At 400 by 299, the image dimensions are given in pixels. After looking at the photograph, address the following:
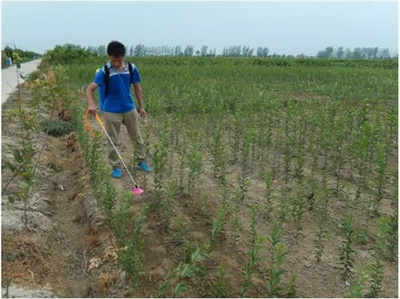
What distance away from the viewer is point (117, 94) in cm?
541

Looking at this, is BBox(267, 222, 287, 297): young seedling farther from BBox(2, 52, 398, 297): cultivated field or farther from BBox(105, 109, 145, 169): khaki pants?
BBox(105, 109, 145, 169): khaki pants

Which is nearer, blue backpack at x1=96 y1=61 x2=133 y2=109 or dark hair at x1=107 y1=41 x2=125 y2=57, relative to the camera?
dark hair at x1=107 y1=41 x2=125 y2=57

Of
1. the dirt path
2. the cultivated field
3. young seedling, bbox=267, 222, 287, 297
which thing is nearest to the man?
the cultivated field

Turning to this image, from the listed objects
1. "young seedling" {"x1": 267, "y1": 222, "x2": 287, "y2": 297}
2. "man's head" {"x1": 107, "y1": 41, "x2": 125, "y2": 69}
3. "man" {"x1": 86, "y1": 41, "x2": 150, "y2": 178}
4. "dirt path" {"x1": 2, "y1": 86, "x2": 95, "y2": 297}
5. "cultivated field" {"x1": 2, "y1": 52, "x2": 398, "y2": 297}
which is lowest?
"dirt path" {"x1": 2, "y1": 86, "x2": 95, "y2": 297}

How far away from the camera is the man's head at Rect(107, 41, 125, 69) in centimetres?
502

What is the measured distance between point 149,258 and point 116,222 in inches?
20.1

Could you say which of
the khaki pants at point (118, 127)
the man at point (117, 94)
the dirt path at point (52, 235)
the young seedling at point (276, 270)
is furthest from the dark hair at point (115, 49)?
the young seedling at point (276, 270)

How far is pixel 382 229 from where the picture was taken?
11.1 ft

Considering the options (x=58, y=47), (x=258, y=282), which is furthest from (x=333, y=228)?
(x=58, y=47)

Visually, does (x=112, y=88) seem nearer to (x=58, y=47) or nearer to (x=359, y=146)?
(x=359, y=146)

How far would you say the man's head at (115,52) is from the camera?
5023mm

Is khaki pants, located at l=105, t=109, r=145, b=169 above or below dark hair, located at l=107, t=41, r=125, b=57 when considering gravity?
below

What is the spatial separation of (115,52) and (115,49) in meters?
0.03

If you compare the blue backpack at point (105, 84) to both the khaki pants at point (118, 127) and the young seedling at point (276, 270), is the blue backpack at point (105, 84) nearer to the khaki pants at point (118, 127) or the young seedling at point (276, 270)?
the khaki pants at point (118, 127)
